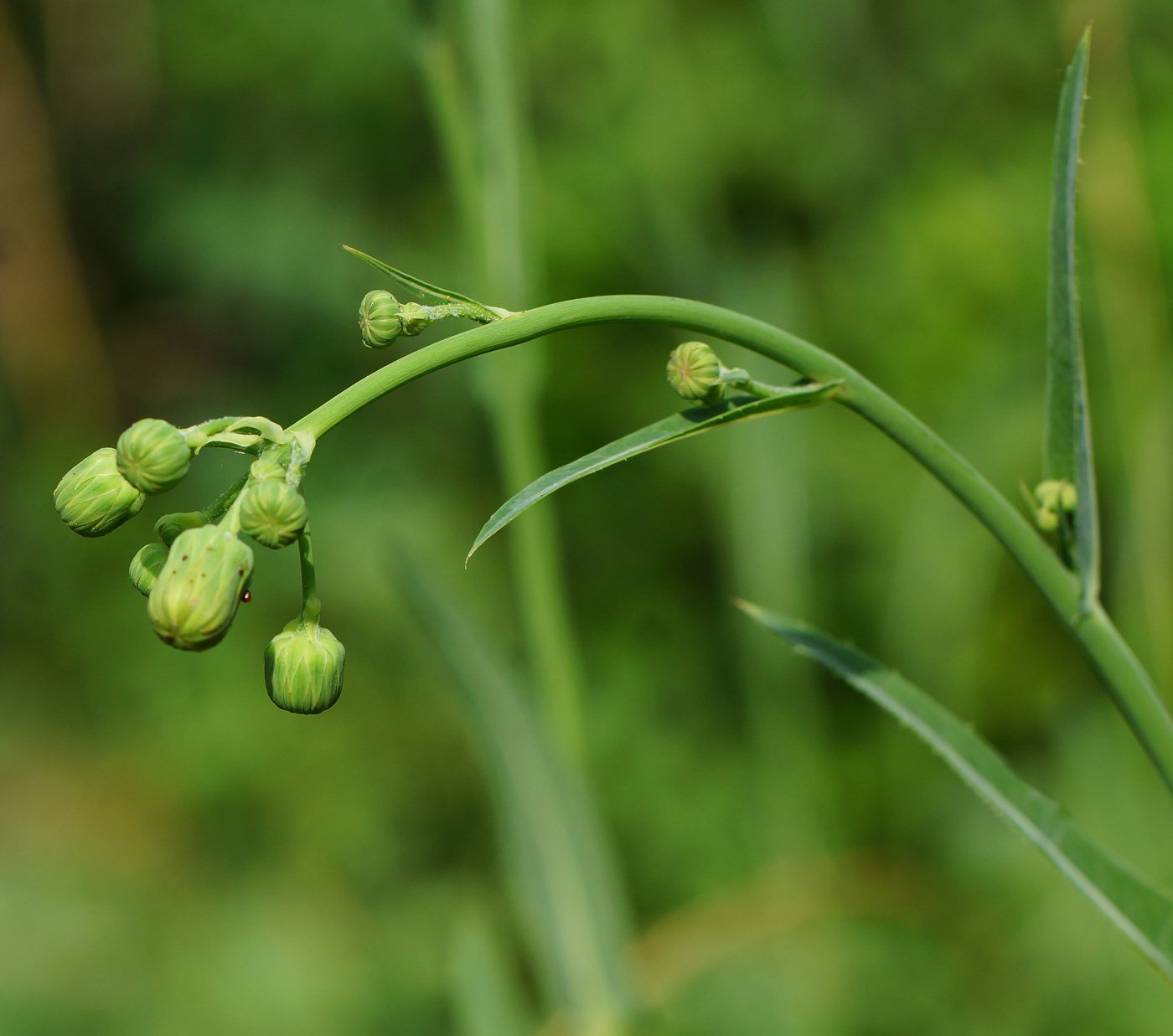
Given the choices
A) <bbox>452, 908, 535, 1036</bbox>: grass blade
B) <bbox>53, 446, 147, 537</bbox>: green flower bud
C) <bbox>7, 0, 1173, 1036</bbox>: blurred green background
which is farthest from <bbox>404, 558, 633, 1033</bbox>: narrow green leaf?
<bbox>53, 446, 147, 537</bbox>: green flower bud

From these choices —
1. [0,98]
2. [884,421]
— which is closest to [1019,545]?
[884,421]

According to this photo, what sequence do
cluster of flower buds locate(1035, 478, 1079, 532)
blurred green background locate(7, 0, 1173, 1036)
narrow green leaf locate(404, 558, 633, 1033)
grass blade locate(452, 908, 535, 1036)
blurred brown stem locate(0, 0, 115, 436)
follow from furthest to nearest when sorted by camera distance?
blurred brown stem locate(0, 0, 115, 436)
blurred green background locate(7, 0, 1173, 1036)
grass blade locate(452, 908, 535, 1036)
narrow green leaf locate(404, 558, 633, 1033)
cluster of flower buds locate(1035, 478, 1079, 532)

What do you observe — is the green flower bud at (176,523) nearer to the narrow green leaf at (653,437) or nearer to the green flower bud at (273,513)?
the green flower bud at (273,513)

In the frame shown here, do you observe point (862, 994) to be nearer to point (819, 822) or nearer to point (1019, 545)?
point (819, 822)

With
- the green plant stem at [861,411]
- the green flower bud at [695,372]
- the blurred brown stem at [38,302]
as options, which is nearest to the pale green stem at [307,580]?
the green plant stem at [861,411]

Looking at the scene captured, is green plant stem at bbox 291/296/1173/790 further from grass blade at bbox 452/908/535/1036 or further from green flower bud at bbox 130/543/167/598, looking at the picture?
grass blade at bbox 452/908/535/1036

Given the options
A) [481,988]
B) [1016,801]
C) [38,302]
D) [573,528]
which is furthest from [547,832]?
[38,302]
